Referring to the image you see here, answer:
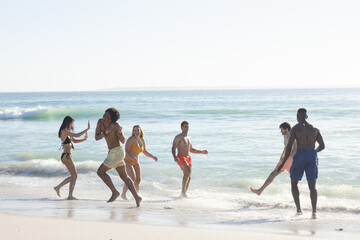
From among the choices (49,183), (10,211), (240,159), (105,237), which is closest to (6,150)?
(49,183)

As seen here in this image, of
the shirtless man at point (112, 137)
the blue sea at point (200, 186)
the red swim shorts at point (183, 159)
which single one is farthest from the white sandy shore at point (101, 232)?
the red swim shorts at point (183, 159)

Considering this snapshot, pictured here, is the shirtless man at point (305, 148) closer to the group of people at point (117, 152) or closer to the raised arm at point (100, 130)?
the group of people at point (117, 152)

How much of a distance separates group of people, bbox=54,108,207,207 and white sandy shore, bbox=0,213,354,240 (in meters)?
1.50

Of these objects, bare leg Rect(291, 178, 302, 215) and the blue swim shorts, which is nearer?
the blue swim shorts

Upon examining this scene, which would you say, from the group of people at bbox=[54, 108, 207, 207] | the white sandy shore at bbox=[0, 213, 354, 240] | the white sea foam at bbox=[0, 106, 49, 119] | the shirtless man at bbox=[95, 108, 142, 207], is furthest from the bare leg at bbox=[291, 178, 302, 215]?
the white sea foam at bbox=[0, 106, 49, 119]

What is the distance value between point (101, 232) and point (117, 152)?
2.08m

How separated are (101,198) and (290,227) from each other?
3.80m

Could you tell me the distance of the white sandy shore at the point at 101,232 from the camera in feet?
16.6

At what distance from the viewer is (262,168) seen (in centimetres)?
1188

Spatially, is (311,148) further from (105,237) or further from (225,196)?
(105,237)

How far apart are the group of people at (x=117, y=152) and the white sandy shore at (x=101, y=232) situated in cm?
150

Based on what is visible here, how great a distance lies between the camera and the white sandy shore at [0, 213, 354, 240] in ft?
16.6

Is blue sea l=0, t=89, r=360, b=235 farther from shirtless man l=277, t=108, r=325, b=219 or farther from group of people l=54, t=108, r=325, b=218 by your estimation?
shirtless man l=277, t=108, r=325, b=219

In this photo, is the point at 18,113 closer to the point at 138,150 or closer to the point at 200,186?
the point at 200,186
